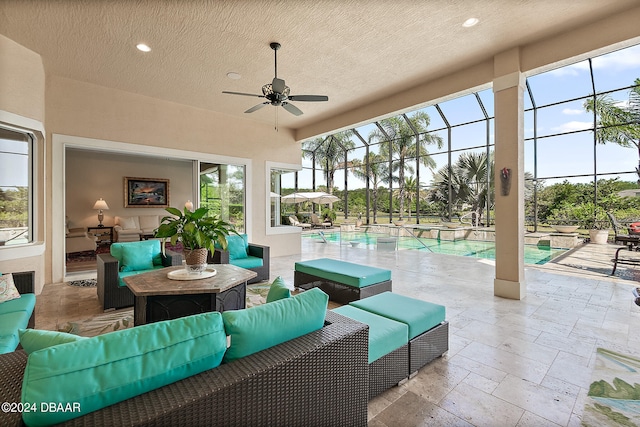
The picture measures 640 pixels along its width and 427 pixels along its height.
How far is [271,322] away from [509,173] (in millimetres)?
4054

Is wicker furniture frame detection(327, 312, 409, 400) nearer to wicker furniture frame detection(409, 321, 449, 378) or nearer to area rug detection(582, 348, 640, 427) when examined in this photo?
wicker furniture frame detection(409, 321, 449, 378)

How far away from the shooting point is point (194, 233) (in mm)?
2680

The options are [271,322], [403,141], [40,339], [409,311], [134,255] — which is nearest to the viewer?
[40,339]

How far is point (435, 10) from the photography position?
322cm

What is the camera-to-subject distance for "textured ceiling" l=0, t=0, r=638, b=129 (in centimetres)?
316

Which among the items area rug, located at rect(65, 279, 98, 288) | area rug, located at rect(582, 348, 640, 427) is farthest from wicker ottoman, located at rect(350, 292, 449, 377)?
area rug, located at rect(65, 279, 98, 288)

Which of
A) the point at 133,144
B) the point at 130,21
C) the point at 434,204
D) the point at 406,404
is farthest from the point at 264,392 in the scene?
the point at 434,204

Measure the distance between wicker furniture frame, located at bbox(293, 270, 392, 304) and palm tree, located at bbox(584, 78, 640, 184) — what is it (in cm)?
980

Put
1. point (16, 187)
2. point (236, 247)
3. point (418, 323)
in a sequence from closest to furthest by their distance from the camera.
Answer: point (418, 323), point (16, 187), point (236, 247)

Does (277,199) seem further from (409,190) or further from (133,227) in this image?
(409,190)

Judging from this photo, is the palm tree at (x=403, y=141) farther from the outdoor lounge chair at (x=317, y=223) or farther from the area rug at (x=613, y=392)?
the area rug at (x=613, y=392)

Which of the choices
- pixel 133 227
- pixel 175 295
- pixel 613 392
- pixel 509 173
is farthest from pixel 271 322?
pixel 133 227

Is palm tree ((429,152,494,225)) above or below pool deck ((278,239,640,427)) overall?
above

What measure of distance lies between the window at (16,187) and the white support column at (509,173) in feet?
22.2
